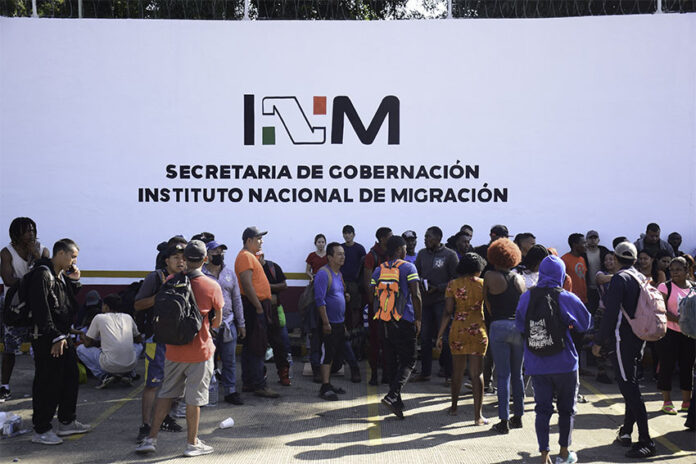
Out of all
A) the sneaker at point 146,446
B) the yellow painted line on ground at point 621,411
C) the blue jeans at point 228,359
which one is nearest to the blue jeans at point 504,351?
the yellow painted line on ground at point 621,411

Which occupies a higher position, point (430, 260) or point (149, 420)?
point (430, 260)

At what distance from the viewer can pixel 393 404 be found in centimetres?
635

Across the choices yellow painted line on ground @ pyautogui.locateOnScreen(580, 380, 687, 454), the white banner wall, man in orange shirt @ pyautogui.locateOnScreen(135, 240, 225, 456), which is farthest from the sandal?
man in orange shirt @ pyautogui.locateOnScreen(135, 240, 225, 456)

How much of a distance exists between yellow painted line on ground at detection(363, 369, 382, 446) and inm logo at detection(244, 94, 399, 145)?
12.8ft

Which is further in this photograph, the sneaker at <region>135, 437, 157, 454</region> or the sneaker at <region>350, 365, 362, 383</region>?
the sneaker at <region>350, 365, 362, 383</region>

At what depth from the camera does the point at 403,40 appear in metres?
10.2

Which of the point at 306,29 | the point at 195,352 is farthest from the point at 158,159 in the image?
the point at 195,352

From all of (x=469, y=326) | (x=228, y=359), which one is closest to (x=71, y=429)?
(x=228, y=359)

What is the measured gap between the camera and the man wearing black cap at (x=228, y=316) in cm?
679

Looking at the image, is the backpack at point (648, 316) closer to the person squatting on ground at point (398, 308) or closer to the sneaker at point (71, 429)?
the person squatting on ground at point (398, 308)

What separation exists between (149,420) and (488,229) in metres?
5.96

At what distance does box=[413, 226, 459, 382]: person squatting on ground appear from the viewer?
8102 mm

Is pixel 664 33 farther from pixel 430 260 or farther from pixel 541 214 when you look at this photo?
pixel 430 260

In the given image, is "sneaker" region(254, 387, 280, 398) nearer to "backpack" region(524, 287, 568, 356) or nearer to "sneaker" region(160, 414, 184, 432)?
"sneaker" region(160, 414, 184, 432)
